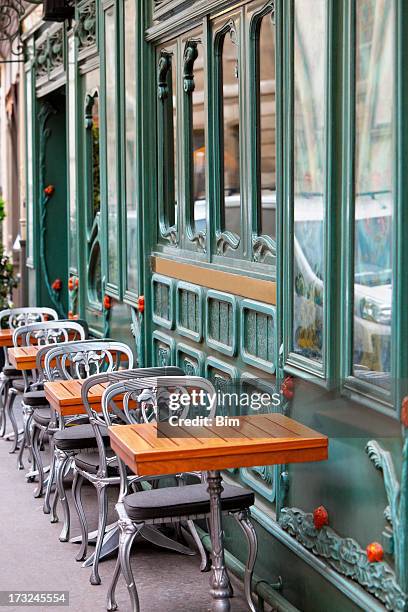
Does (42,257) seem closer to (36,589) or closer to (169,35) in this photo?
(169,35)

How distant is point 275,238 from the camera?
546cm

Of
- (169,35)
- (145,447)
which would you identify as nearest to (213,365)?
(145,447)

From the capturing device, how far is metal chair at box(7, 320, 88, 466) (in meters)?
7.82

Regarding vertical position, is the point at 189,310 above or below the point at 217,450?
above

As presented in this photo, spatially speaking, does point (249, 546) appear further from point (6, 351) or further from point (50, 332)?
point (6, 351)

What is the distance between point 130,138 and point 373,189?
13.6 feet

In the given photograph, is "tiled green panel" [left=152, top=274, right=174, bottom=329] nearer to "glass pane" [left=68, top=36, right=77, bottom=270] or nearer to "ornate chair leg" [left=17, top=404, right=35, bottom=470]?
"ornate chair leg" [left=17, top=404, right=35, bottom=470]

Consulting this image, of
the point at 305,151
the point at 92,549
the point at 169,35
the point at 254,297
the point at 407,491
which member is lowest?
the point at 92,549

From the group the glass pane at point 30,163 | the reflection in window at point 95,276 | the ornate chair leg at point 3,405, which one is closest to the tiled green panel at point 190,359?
the ornate chair leg at point 3,405

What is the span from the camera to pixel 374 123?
4.07m

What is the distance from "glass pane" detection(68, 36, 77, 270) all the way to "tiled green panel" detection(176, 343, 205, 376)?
12.1ft

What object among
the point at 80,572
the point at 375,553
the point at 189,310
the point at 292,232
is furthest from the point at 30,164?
the point at 375,553

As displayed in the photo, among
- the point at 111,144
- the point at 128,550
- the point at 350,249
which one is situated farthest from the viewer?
the point at 111,144

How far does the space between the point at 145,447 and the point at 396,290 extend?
126cm
